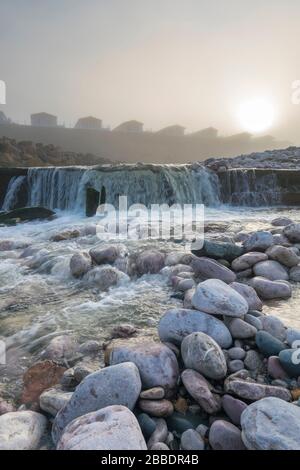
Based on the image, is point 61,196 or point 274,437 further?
point 61,196

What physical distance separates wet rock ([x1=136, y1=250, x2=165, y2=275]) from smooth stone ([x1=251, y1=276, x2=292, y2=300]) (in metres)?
1.53

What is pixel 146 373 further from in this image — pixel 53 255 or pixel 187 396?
pixel 53 255

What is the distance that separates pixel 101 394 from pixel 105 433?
364mm

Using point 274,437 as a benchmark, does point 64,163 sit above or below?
above

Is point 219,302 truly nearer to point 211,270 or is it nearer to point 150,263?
point 211,270

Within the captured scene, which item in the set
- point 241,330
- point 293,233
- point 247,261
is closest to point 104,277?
point 247,261

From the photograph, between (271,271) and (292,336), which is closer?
(292,336)

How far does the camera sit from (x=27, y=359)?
2.70m

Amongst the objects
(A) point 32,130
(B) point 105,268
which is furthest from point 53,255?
(A) point 32,130

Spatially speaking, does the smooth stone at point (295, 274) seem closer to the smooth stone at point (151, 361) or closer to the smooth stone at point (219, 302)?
the smooth stone at point (219, 302)

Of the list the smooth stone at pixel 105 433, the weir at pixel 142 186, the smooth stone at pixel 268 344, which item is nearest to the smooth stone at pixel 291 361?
the smooth stone at pixel 268 344

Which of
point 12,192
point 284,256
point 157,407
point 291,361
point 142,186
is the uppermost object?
point 142,186

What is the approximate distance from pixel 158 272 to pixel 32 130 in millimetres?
47396

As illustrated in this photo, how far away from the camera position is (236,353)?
2.28m
